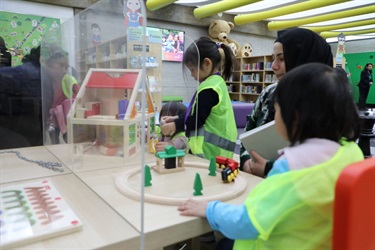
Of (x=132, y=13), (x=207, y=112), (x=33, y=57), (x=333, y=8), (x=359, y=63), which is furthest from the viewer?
(x=359, y=63)

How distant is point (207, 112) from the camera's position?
1.35 m

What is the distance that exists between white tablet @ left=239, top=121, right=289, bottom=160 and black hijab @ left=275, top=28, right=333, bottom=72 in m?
0.31

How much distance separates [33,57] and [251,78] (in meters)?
6.29

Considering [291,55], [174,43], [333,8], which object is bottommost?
[291,55]

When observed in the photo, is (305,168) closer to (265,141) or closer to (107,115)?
(265,141)

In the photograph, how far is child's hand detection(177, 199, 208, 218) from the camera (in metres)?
0.74

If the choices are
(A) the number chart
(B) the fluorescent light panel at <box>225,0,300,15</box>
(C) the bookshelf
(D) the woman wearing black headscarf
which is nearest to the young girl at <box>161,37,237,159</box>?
(D) the woman wearing black headscarf

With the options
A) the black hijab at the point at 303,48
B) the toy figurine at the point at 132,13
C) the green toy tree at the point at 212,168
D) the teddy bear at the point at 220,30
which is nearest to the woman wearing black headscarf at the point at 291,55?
the black hijab at the point at 303,48

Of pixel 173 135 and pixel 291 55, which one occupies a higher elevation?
pixel 291 55

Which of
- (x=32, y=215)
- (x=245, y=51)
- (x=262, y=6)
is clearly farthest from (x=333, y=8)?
(x=32, y=215)

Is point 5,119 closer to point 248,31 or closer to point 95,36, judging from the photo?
point 95,36

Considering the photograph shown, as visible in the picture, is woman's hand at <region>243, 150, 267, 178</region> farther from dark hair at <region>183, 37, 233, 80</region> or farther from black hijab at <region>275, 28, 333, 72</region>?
dark hair at <region>183, 37, 233, 80</region>

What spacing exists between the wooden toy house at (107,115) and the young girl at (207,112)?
366 mm

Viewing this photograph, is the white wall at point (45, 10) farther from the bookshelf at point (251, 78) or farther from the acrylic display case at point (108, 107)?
the bookshelf at point (251, 78)
